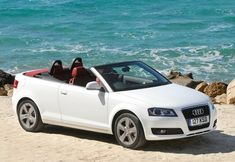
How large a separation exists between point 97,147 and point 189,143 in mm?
1457

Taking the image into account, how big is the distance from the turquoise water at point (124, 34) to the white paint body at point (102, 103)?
48.2ft

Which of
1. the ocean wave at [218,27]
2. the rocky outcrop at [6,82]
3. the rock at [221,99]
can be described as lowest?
the ocean wave at [218,27]

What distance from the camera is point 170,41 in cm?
3578

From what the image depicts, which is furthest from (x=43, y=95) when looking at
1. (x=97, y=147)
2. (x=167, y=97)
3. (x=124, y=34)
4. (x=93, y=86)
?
(x=124, y=34)

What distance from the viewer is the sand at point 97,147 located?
10.0 meters

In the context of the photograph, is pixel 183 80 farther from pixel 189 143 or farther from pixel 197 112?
pixel 197 112

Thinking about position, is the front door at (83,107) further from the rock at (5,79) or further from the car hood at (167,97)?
the rock at (5,79)

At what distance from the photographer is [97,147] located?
10.7m

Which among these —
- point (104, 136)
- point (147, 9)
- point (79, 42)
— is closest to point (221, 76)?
point (79, 42)

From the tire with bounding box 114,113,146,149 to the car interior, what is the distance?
135 cm

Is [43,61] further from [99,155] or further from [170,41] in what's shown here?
[99,155]

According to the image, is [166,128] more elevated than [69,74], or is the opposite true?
[69,74]

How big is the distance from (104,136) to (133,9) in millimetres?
39256

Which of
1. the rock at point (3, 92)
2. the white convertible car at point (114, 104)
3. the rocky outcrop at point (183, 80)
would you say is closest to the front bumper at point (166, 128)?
the white convertible car at point (114, 104)
